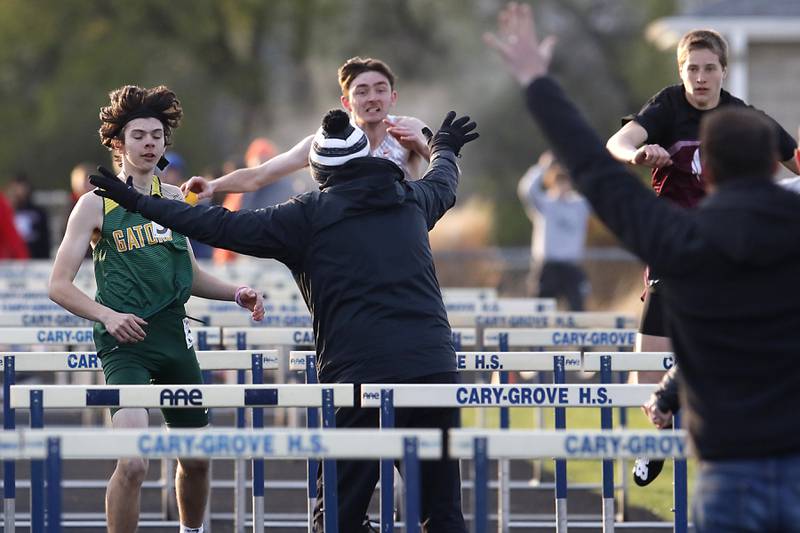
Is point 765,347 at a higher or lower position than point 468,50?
lower

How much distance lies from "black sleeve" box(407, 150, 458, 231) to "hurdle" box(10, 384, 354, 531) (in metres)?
1.08

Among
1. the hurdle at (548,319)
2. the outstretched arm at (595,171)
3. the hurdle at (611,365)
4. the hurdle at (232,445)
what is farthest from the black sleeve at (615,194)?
the hurdle at (548,319)

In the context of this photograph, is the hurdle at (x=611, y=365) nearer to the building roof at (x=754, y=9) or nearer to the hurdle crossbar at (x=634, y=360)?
the hurdle crossbar at (x=634, y=360)

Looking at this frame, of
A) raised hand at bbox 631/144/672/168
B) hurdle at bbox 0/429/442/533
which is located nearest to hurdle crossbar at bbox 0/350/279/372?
raised hand at bbox 631/144/672/168

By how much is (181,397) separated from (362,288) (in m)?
0.88

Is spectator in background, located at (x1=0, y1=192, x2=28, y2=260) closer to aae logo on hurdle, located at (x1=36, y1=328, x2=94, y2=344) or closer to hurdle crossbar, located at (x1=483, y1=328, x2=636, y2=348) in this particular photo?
aae logo on hurdle, located at (x1=36, y1=328, x2=94, y2=344)

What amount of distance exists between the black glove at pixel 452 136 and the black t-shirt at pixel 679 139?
31.7 inches

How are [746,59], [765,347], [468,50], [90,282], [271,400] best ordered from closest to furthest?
[765,347] → [271,400] → [90,282] → [746,59] → [468,50]

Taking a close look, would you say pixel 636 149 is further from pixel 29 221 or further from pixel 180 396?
pixel 29 221

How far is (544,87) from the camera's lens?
496 cm

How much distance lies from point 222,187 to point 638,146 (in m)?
2.07

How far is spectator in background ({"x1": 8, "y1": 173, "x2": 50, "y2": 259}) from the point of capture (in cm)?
2041

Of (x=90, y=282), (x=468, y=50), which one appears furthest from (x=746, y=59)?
(x=468, y=50)

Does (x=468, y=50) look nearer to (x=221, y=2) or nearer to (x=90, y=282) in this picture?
Result: (x=221, y=2)
